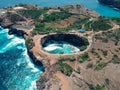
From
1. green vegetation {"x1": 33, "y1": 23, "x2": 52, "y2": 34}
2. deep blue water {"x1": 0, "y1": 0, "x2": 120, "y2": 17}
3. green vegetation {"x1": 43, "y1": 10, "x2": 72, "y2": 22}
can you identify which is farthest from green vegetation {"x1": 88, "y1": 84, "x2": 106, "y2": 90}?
deep blue water {"x1": 0, "y1": 0, "x2": 120, "y2": 17}

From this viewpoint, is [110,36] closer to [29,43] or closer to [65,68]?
[65,68]

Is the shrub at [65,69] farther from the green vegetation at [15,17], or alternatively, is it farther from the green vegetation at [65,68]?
the green vegetation at [15,17]

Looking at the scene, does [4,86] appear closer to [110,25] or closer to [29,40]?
[29,40]

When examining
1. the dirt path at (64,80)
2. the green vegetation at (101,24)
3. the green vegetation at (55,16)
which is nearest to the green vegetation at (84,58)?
the dirt path at (64,80)

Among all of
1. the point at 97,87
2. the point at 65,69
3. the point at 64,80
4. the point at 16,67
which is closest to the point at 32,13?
the point at 16,67

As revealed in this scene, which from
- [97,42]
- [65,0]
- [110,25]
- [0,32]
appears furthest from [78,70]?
[65,0]

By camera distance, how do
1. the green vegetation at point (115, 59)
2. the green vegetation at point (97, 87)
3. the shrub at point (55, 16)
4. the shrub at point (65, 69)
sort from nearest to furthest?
the green vegetation at point (97, 87), the shrub at point (65, 69), the green vegetation at point (115, 59), the shrub at point (55, 16)
